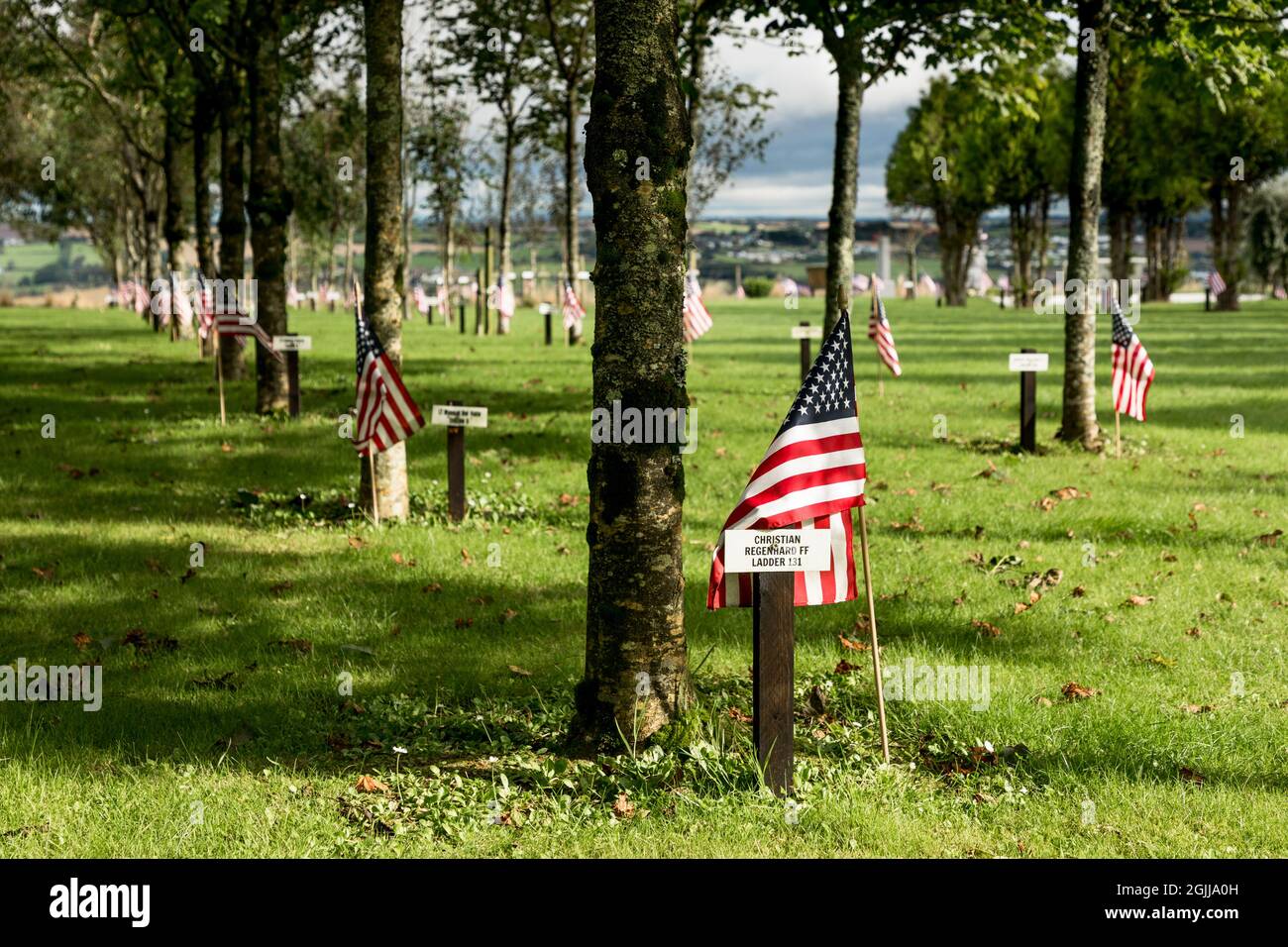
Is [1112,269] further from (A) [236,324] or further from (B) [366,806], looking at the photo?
(B) [366,806]

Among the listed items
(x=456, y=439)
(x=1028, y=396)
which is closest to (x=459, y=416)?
(x=456, y=439)

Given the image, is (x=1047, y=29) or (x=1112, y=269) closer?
(x=1047, y=29)

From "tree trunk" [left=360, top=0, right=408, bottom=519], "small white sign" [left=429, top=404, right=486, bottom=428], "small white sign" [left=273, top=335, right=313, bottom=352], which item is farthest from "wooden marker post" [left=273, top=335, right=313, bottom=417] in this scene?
"small white sign" [left=429, top=404, right=486, bottom=428]

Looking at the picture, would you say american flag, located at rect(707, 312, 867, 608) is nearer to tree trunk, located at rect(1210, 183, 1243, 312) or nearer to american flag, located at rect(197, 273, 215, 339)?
american flag, located at rect(197, 273, 215, 339)

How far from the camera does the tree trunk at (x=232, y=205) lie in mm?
19156

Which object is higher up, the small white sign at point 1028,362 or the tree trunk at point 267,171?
the tree trunk at point 267,171

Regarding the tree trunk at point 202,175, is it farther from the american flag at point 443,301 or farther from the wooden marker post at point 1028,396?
the american flag at point 443,301

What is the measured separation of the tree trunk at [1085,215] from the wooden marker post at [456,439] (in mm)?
7210

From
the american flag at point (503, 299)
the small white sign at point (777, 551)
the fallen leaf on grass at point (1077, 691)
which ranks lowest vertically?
the fallen leaf on grass at point (1077, 691)

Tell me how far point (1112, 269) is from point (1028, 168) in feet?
26.2

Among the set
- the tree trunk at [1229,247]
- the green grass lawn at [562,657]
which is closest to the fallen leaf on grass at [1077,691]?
the green grass lawn at [562,657]

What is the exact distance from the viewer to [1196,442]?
1480 centimetres

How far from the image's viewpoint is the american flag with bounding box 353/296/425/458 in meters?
9.96
